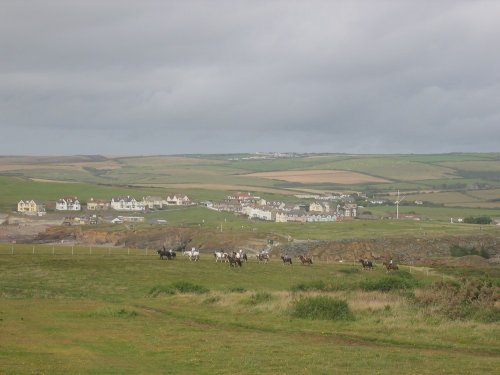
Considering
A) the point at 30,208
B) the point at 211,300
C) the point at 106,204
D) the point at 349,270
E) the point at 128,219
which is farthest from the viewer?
the point at 106,204

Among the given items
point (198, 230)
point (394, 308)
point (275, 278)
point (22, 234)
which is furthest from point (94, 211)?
point (394, 308)

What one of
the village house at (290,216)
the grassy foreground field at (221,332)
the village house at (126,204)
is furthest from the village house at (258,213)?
the grassy foreground field at (221,332)

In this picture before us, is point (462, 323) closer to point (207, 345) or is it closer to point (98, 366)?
point (207, 345)

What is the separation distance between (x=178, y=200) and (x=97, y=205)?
2088 cm

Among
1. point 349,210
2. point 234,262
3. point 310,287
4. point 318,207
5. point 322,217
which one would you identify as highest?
point 310,287

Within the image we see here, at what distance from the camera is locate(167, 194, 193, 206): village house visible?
18350cm

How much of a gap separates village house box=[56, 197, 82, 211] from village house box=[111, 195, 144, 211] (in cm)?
777

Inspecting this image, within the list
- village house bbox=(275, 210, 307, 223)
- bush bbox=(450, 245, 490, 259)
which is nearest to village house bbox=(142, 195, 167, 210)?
village house bbox=(275, 210, 307, 223)

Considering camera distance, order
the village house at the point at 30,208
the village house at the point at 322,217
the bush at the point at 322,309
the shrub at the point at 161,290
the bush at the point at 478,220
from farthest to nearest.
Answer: the village house at the point at 322,217, the village house at the point at 30,208, the bush at the point at 478,220, the shrub at the point at 161,290, the bush at the point at 322,309

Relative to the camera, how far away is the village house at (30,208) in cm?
15725

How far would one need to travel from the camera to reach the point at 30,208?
161625mm

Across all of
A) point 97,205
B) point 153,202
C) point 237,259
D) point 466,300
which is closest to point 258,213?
point 153,202

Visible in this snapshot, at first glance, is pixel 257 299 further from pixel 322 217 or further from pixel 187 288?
pixel 322 217

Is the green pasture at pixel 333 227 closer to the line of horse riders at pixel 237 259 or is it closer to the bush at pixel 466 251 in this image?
the bush at pixel 466 251
